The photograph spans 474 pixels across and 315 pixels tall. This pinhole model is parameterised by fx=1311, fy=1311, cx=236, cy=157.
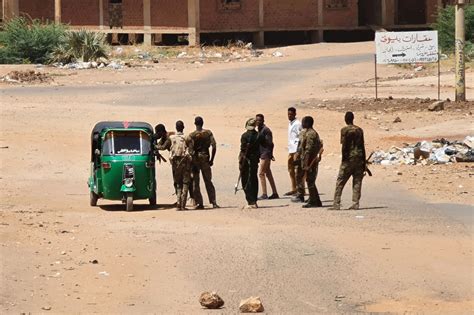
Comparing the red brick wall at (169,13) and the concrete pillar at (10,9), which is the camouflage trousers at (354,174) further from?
the concrete pillar at (10,9)

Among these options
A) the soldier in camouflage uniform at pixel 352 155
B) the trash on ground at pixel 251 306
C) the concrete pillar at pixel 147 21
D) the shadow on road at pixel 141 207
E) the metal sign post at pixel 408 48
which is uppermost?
the concrete pillar at pixel 147 21

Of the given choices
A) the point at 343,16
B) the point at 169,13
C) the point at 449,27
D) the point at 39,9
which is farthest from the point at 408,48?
the point at 39,9

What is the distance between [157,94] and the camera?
3800 cm

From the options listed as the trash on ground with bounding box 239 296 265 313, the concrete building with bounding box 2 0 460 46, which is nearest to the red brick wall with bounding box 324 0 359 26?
the concrete building with bounding box 2 0 460 46

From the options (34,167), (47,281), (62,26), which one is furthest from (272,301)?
(62,26)

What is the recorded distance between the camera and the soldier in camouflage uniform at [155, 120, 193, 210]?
19.9 meters

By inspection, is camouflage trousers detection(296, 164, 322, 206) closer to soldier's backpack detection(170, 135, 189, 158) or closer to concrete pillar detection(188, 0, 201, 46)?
soldier's backpack detection(170, 135, 189, 158)

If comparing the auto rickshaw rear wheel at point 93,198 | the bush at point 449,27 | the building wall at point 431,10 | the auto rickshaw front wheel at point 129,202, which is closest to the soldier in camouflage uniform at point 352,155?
the auto rickshaw front wheel at point 129,202

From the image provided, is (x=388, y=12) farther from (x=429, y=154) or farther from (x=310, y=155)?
(x=310, y=155)

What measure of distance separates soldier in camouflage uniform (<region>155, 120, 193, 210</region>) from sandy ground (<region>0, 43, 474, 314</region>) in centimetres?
40

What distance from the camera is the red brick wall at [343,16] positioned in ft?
182

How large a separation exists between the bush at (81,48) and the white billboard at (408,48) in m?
14.1

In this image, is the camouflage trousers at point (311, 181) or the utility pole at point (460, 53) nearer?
the camouflage trousers at point (311, 181)

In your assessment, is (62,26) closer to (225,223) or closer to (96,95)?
(96,95)
